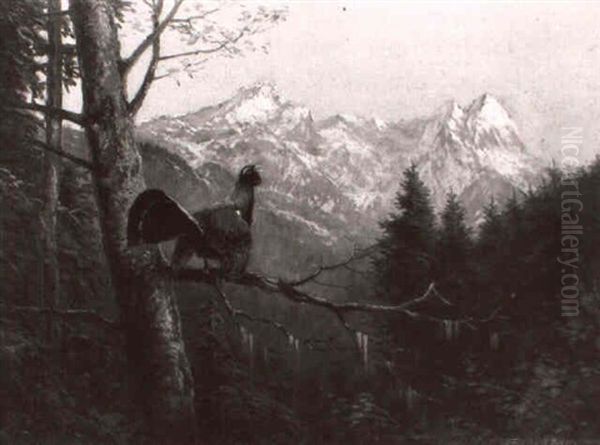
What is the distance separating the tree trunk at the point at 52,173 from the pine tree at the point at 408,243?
2.62 meters

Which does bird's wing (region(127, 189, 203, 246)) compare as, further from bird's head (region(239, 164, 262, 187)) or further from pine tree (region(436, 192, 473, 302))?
pine tree (region(436, 192, 473, 302))

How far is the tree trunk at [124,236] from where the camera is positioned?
5309 millimetres

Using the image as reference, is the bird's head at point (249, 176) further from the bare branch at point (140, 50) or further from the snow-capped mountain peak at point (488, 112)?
the snow-capped mountain peak at point (488, 112)

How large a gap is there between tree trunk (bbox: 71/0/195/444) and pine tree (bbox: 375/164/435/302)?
2.06 metres

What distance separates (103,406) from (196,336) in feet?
2.75

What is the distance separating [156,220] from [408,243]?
8.28ft

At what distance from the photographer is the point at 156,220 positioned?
5.25 m

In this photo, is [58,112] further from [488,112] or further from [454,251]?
[488,112]

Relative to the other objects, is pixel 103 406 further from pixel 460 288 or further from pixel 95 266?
pixel 460 288

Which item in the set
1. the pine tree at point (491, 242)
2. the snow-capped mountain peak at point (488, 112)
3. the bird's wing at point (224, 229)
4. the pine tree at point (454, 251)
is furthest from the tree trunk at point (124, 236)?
the snow-capped mountain peak at point (488, 112)

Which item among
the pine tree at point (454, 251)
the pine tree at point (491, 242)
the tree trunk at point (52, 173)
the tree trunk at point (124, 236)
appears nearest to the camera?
the tree trunk at point (124, 236)

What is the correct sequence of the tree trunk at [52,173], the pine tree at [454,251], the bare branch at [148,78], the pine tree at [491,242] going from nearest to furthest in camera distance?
the bare branch at [148,78] < the tree trunk at [52,173] < the pine tree at [454,251] < the pine tree at [491,242]

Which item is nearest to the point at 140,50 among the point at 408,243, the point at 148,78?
the point at 148,78

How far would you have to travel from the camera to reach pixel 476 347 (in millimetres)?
7000
